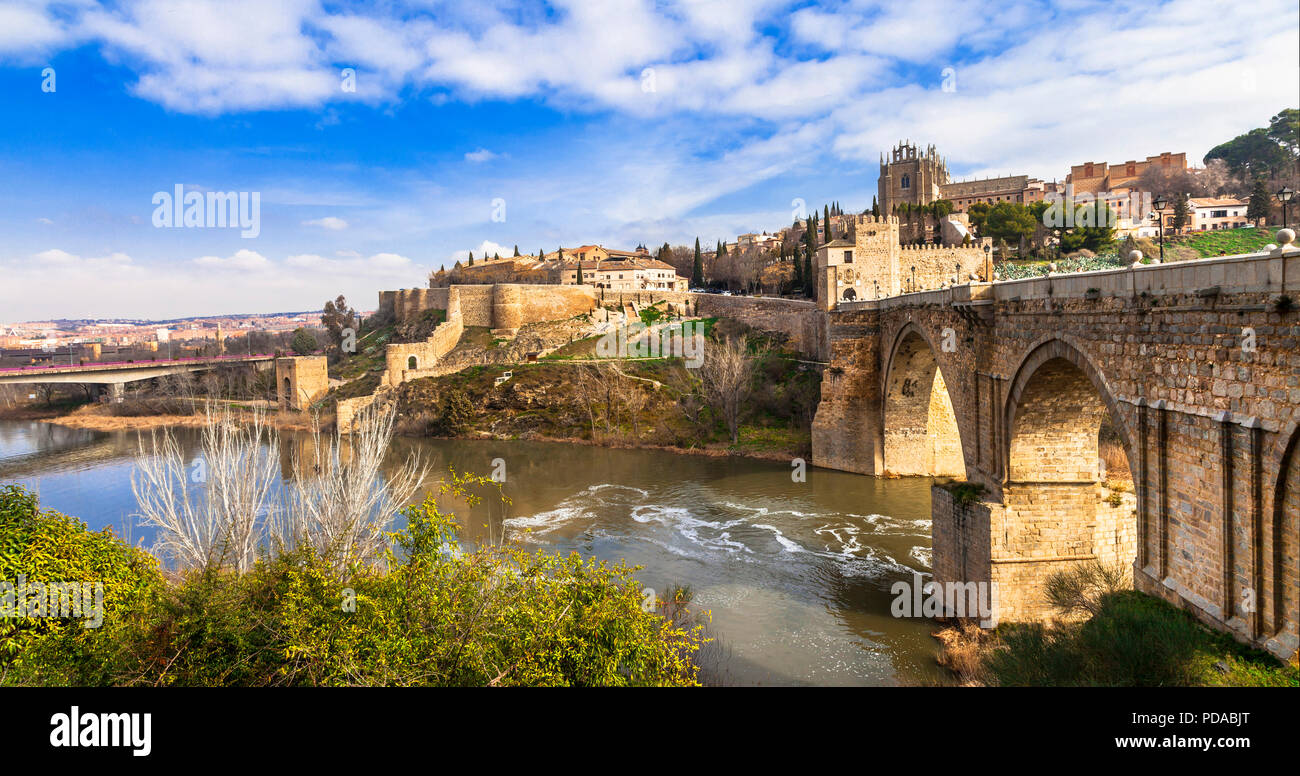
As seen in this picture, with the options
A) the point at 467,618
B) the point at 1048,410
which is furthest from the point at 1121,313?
the point at 467,618

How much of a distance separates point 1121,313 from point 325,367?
153 feet

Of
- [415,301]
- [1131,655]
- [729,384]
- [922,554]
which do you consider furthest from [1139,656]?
[415,301]

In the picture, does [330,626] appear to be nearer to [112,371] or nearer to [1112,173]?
[112,371]

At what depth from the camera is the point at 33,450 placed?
36.3m

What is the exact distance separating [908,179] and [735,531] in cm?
5145

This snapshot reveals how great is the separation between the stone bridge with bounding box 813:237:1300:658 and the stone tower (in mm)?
46831

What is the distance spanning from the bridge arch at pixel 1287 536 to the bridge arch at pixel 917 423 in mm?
17037

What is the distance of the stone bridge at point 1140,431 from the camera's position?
6.72 m

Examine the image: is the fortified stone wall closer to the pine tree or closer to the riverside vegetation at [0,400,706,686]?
the riverside vegetation at [0,400,706,686]

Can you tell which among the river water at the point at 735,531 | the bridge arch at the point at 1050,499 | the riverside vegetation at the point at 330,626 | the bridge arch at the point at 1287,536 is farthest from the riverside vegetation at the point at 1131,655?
the riverside vegetation at the point at 330,626

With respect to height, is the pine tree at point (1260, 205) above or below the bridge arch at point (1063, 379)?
above

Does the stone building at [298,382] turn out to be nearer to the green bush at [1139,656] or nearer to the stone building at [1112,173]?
the green bush at [1139,656]

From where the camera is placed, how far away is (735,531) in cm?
1959
